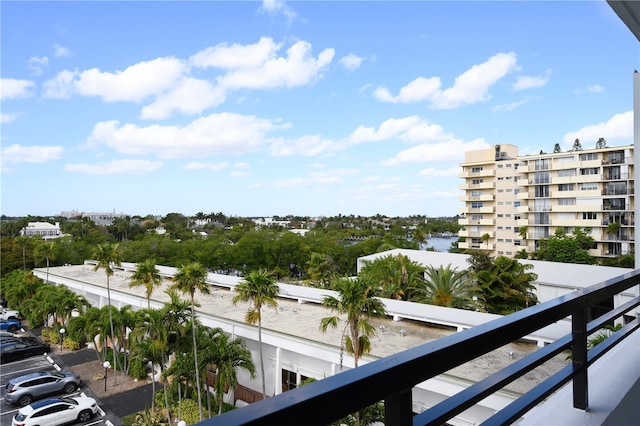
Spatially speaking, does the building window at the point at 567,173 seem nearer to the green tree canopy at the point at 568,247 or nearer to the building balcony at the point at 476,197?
the green tree canopy at the point at 568,247

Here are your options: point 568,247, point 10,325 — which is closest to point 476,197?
point 568,247

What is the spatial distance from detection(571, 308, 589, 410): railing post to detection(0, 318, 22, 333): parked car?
74.5 feet

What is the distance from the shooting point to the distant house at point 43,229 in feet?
135

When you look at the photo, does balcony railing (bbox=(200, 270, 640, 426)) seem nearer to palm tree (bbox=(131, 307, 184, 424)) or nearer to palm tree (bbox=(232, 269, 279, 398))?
palm tree (bbox=(232, 269, 279, 398))

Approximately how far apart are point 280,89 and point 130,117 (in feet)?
70.3

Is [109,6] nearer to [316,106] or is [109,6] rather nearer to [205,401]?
[205,401]

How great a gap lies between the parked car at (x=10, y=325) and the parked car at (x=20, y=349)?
3.95 meters

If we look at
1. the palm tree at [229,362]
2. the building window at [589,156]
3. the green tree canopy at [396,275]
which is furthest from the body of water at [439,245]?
the palm tree at [229,362]

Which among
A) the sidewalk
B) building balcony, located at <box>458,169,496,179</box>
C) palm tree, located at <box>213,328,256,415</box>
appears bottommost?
the sidewalk

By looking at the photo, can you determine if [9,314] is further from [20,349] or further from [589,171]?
[589,171]

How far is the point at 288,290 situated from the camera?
12.5 metres

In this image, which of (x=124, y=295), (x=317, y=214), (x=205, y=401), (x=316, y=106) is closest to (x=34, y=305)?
(x=124, y=295)

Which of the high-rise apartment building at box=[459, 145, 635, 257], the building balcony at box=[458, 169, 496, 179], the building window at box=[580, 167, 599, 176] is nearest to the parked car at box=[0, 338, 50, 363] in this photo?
the high-rise apartment building at box=[459, 145, 635, 257]

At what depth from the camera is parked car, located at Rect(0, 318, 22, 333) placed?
57.8 ft
